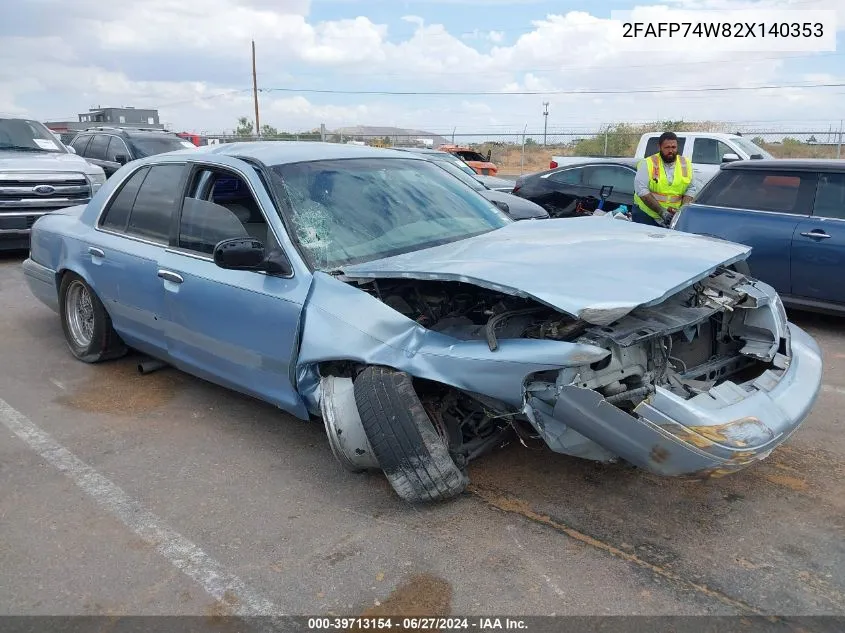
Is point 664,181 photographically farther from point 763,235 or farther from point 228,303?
point 228,303

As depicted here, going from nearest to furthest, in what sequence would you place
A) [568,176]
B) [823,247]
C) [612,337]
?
[612,337]
[823,247]
[568,176]

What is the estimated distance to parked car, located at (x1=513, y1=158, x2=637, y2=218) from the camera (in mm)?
10742

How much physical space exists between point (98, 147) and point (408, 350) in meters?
12.2

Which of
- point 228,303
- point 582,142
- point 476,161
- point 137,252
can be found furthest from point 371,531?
point 582,142

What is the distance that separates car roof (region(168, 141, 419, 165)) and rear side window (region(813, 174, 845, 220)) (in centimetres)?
378

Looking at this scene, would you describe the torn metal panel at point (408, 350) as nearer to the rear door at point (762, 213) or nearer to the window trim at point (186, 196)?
the window trim at point (186, 196)

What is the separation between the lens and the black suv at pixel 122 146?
40.7 feet

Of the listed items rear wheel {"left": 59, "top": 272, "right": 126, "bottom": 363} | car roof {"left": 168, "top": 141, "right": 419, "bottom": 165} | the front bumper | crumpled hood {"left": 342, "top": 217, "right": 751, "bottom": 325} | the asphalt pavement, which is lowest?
the asphalt pavement

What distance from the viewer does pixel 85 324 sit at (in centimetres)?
531

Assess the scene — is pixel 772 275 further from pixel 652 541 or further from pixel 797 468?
pixel 652 541

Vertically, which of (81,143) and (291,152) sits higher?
(291,152)

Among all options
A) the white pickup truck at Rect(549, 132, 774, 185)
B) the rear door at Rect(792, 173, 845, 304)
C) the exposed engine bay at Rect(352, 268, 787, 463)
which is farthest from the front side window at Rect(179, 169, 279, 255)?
the white pickup truck at Rect(549, 132, 774, 185)

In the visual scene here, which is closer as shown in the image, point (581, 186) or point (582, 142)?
point (581, 186)

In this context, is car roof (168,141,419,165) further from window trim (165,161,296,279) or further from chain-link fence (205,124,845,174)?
chain-link fence (205,124,845,174)
